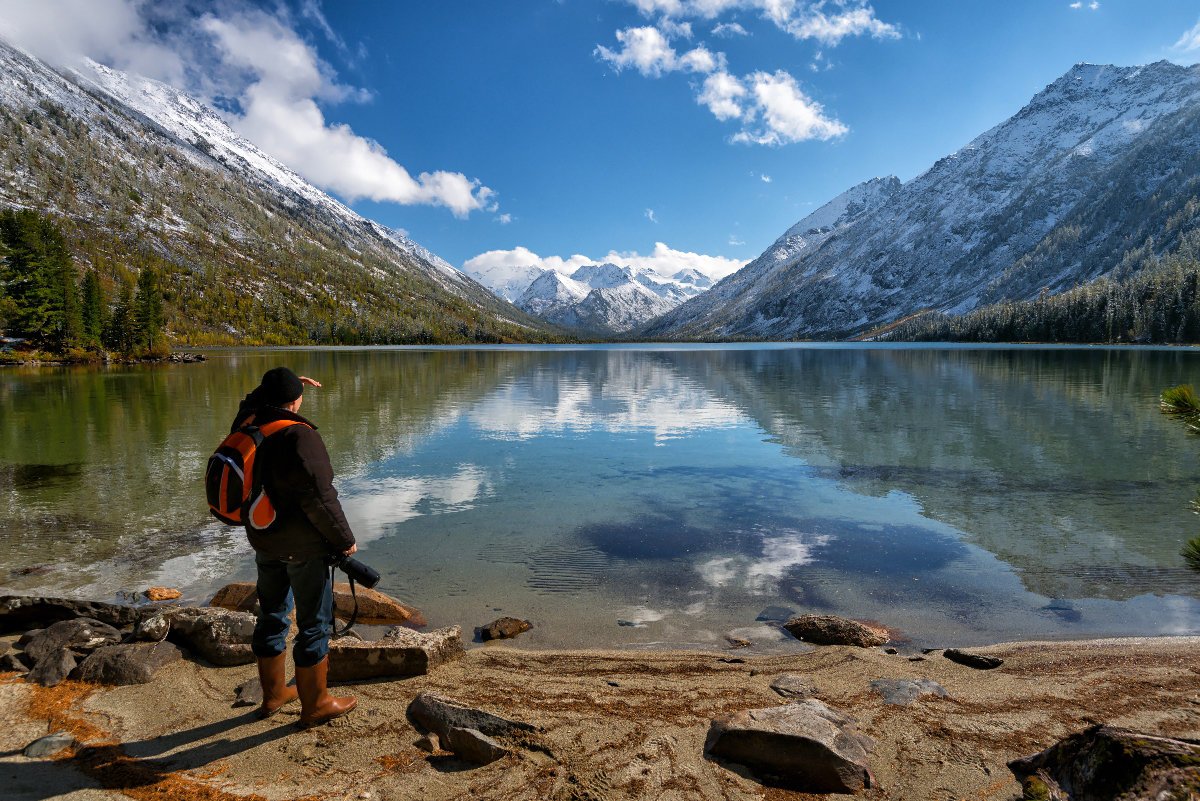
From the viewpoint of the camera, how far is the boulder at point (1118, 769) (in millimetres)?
4102

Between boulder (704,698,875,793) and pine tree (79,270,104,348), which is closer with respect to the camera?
boulder (704,698,875,793)

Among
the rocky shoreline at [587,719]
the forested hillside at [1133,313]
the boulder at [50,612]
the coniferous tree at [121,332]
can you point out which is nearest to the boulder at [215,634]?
the rocky shoreline at [587,719]

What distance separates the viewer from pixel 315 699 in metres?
6.80

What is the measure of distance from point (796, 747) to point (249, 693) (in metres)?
6.20

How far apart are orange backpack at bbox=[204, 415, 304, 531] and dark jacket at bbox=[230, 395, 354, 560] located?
70 millimetres

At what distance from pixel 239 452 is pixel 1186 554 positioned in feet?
29.7

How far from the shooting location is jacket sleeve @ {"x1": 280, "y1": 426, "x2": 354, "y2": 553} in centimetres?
630

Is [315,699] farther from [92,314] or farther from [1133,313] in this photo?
[1133,313]

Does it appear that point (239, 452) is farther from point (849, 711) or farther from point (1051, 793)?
point (1051, 793)

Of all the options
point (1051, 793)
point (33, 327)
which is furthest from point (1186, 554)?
point (33, 327)

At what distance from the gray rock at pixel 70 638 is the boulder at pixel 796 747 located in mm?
8198

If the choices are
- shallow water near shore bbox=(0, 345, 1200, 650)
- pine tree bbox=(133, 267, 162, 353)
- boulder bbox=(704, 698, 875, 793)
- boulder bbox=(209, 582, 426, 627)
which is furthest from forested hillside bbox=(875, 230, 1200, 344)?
pine tree bbox=(133, 267, 162, 353)

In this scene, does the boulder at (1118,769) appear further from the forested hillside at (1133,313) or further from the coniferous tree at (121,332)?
the forested hillside at (1133,313)

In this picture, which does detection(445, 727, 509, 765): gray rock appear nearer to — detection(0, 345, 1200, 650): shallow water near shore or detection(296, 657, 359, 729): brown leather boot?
detection(296, 657, 359, 729): brown leather boot
